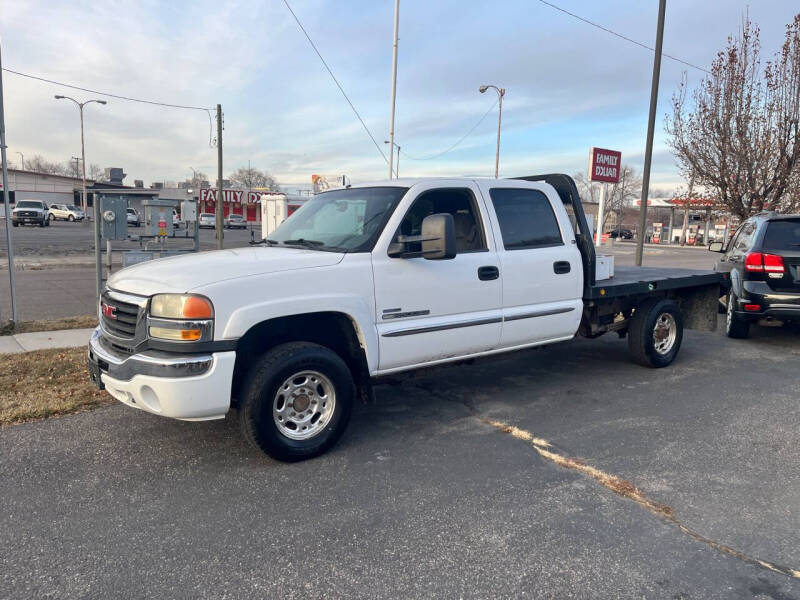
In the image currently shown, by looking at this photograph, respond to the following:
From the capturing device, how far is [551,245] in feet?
18.1

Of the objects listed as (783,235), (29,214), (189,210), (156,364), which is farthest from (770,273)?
(29,214)

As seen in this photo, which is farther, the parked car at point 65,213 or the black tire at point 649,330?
the parked car at point 65,213

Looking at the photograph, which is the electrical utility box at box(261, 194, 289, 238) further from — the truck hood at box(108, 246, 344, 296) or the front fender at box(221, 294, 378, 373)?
the front fender at box(221, 294, 378, 373)

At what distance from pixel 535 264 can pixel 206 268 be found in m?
2.80

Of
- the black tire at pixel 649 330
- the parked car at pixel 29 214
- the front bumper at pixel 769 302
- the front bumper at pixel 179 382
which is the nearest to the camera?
the front bumper at pixel 179 382

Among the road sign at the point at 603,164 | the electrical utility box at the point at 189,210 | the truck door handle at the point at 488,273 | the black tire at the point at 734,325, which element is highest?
the road sign at the point at 603,164

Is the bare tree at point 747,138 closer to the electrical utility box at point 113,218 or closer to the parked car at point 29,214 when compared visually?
the electrical utility box at point 113,218

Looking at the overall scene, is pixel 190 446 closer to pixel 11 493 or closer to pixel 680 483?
pixel 11 493

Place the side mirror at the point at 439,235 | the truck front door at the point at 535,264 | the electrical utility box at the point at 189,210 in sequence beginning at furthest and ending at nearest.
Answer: the electrical utility box at the point at 189,210 < the truck front door at the point at 535,264 < the side mirror at the point at 439,235

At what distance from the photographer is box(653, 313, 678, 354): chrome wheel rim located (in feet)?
22.4

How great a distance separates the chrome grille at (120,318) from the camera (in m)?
3.90

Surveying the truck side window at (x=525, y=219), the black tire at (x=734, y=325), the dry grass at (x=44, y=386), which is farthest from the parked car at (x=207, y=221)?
the truck side window at (x=525, y=219)

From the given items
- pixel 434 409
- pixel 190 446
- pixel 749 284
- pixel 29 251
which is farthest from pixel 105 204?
pixel 29 251

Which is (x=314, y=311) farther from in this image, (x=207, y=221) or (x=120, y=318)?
(x=207, y=221)
